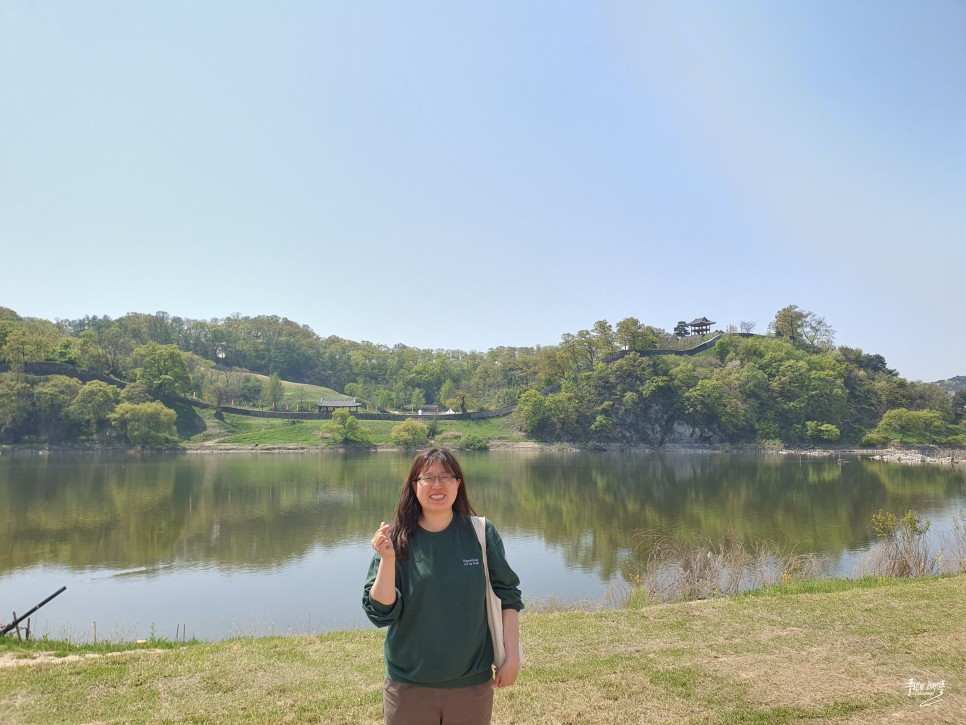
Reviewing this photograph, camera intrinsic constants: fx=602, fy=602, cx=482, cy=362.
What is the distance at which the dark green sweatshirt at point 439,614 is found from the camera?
259 centimetres

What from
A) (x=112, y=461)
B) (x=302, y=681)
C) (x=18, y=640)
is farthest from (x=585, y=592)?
(x=112, y=461)

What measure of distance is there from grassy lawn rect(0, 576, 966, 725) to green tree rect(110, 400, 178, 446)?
193 ft

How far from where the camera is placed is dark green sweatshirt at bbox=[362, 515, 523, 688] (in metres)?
2.59

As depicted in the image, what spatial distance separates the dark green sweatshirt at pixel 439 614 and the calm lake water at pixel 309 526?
28.8 ft

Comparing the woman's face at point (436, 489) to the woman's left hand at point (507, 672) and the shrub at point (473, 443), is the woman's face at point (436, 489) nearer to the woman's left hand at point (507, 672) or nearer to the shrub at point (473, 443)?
the woman's left hand at point (507, 672)

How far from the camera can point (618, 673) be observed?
5.24 meters

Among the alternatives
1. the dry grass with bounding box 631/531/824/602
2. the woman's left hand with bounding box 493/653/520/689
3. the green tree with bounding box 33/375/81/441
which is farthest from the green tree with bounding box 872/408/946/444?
the green tree with bounding box 33/375/81/441

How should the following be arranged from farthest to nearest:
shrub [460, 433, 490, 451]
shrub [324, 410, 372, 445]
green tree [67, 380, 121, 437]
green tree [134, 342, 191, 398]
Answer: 1. green tree [134, 342, 191, 398]
2. shrub [460, 433, 490, 451]
3. shrub [324, 410, 372, 445]
4. green tree [67, 380, 121, 437]

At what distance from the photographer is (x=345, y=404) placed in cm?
7875

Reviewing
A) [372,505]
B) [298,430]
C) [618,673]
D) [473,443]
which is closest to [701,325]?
[473,443]

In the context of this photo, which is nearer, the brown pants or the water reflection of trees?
the brown pants

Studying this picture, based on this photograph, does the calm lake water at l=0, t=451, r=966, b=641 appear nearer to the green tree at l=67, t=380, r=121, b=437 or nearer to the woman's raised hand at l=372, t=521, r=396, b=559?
the woman's raised hand at l=372, t=521, r=396, b=559

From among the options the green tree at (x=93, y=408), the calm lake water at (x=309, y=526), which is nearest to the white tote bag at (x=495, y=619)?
the calm lake water at (x=309, y=526)

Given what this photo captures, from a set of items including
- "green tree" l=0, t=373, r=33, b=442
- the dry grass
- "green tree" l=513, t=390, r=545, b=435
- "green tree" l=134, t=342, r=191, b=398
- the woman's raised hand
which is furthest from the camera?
"green tree" l=513, t=390, r=545, b=435
